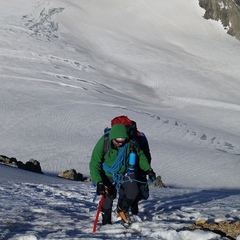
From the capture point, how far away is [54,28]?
3728cm

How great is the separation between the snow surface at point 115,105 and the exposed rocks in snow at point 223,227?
0.50 ft

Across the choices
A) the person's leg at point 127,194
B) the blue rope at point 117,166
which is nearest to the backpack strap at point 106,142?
the blue rope at point 117,166

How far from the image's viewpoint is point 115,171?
16.7 feet

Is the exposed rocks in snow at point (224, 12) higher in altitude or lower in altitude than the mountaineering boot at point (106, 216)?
higher

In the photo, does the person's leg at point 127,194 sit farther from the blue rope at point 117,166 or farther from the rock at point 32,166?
the rock at point 32,166

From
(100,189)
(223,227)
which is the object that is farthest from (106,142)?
(223,227)

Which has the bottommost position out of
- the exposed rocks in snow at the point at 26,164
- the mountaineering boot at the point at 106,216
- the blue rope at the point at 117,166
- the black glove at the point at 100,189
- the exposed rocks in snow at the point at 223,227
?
the exposed rocks in snow at the point at 26,164

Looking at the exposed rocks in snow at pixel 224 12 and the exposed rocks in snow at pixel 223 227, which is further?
the exposed rocks in snow at pixel 224 12

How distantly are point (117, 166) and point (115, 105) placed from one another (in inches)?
579

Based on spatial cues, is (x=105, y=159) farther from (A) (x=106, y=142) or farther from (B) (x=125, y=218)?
(B) (x=125, y=218)

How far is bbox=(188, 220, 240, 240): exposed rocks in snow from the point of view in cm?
455

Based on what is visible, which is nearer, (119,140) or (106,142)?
(119,140)

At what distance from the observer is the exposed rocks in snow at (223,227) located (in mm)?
4555

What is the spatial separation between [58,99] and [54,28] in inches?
741
